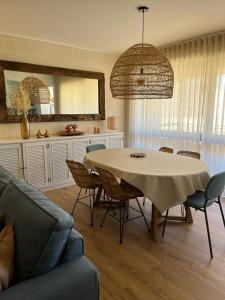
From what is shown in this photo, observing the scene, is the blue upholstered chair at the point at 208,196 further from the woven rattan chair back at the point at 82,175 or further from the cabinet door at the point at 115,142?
the cabinet door at the point at 115,142

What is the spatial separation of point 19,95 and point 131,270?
3087 mm

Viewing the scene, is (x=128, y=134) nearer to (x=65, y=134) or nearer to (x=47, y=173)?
(x=65, y=134)

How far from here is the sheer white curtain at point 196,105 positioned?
377 centimetres

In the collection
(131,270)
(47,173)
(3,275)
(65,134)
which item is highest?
(65,134)

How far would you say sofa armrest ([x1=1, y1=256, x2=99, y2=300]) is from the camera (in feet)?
3.21

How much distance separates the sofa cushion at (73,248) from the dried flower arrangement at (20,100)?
3.09 meters

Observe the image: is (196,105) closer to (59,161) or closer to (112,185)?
(112,185)

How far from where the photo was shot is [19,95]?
3820 millimetres

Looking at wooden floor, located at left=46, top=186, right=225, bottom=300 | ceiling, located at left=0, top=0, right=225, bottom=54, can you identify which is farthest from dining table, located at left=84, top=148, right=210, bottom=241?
ceiling, located at left=0, top=0, right=225, bottom=54

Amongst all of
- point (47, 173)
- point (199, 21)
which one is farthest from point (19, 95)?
point (199, 21)

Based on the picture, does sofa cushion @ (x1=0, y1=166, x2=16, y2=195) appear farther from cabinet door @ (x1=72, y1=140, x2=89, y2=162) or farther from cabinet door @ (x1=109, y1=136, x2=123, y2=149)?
cabinet door @ (x1=109, y1=136, x2=123, y2=149)

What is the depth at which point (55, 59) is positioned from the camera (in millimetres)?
4262

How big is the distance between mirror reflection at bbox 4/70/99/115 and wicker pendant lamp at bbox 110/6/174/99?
1.86 meters

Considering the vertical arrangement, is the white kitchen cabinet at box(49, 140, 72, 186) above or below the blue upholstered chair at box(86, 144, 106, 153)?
below
